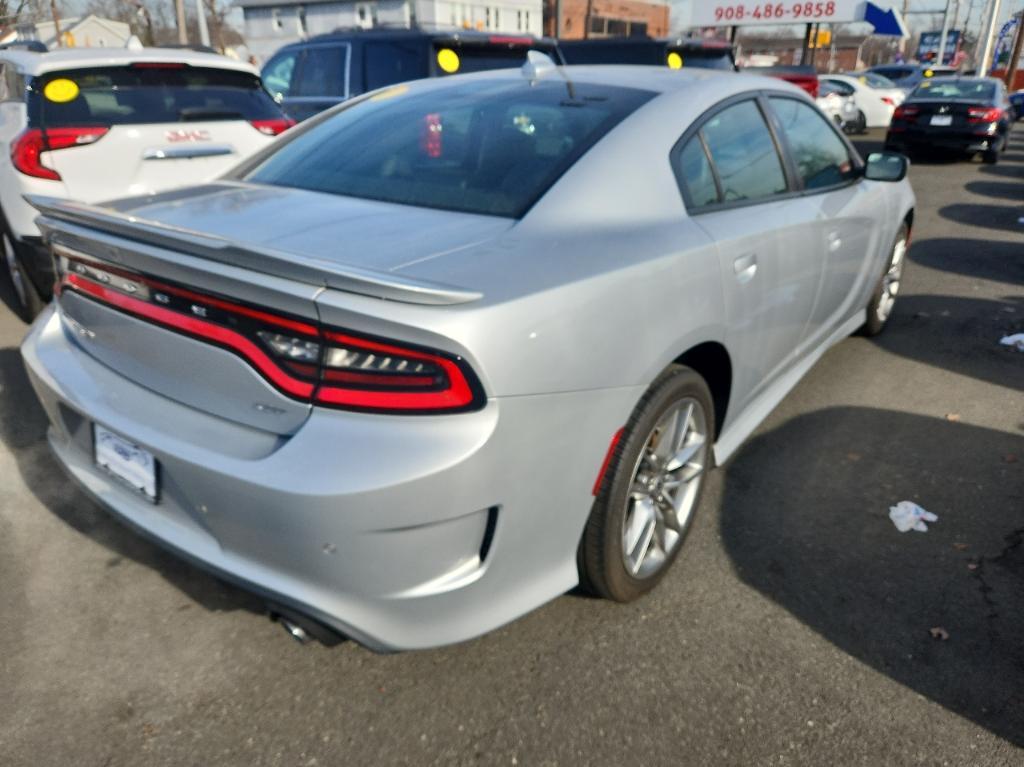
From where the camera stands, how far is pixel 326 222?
87.1 inches

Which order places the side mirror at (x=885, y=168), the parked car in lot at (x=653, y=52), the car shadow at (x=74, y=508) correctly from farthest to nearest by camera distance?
the parked car in lot at (x=653, y=52), the side mirror at (x=885, y=168), the car shadow at (x=74, y=508)

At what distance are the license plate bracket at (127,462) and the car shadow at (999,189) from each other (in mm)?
11245

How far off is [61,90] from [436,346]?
4.01 m

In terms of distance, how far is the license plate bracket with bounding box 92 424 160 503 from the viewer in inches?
80.3

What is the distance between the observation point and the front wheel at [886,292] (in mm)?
4809

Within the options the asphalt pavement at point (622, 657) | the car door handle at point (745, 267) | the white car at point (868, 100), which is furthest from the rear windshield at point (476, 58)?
the white car at point (868, 100)

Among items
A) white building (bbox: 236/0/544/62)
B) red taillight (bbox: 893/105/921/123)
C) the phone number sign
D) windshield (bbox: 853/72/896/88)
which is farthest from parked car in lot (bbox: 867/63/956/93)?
white building (bbox: 236/0/544/62)

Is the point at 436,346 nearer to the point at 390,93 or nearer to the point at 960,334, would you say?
the point at 390,93

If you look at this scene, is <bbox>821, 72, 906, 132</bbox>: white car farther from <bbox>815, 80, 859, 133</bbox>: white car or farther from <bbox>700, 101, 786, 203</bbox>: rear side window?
<bbox>700, 101, 786, 203</bbox>: rear side window

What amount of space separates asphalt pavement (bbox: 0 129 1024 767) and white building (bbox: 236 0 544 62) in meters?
43.8

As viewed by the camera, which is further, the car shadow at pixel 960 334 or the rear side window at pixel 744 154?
the car shadow at pixel 960 334

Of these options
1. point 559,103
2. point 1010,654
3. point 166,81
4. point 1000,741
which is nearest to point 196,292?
point 559,103

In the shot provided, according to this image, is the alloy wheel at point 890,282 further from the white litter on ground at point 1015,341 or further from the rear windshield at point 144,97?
the rear windshield at point 144,97

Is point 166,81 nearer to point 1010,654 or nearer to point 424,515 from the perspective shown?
point 424,515
